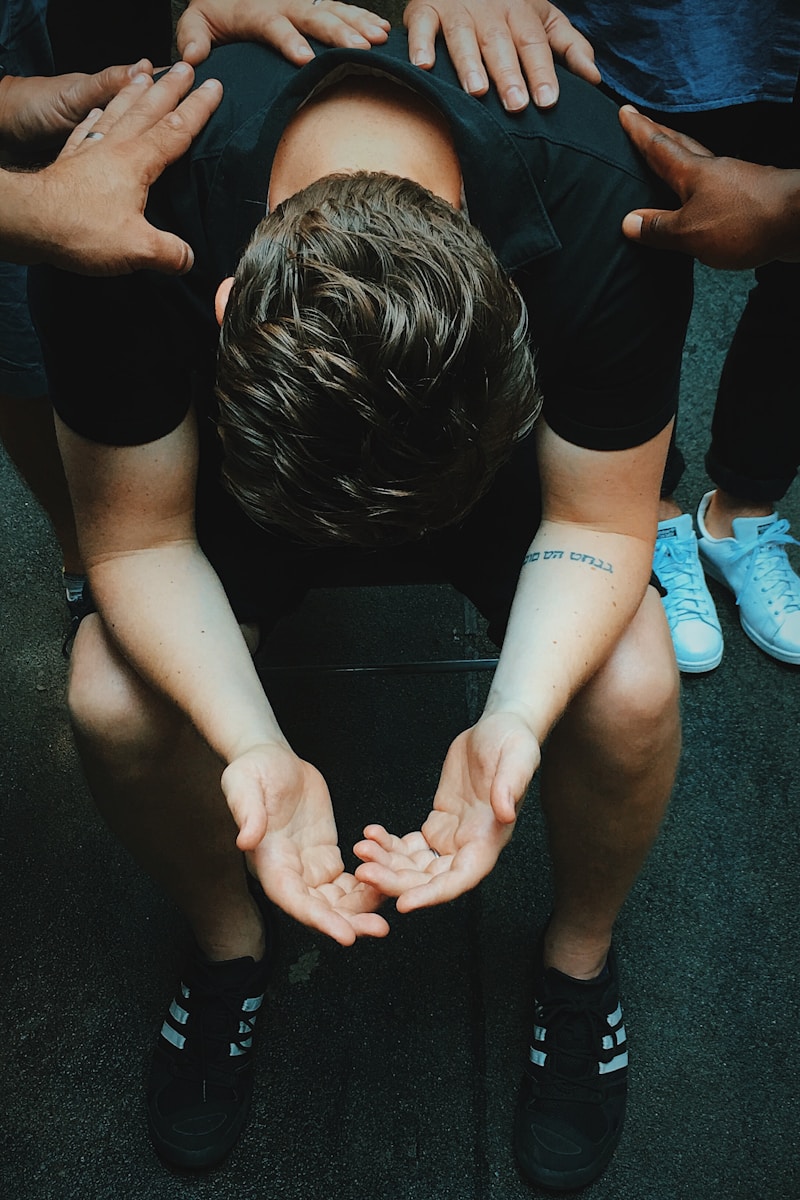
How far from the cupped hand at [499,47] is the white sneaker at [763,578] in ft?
2.96

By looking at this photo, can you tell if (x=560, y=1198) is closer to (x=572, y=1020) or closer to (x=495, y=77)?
(x=572, y=1020)

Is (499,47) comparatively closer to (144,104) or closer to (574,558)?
(144,104)

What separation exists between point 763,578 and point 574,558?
0.80 metres

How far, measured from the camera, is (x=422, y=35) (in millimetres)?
995

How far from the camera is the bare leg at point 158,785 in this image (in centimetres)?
105

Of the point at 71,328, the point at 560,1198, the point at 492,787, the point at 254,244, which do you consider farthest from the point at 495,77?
the point at 560,1198

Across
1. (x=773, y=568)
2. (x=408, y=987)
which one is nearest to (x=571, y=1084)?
(x=408, y=987)

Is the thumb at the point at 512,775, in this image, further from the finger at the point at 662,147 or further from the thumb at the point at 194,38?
the thumb at the point at 194,38

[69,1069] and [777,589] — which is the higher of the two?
[777,589]

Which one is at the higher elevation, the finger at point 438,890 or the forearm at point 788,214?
the forearm at point 788,214

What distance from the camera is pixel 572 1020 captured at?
4.12ft

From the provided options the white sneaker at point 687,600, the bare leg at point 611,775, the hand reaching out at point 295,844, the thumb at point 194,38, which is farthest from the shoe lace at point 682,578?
the thumb at point 194,38

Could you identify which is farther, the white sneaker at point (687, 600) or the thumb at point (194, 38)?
the white sneaker at point (687, 600)

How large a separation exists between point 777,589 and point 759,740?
0.26 m
